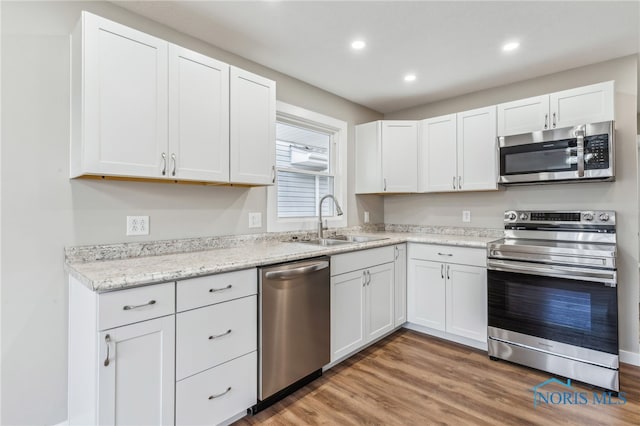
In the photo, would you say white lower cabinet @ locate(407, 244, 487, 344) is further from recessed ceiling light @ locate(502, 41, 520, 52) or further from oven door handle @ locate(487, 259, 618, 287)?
recessed ceiling light @ locate(502, 41, 520, 52)

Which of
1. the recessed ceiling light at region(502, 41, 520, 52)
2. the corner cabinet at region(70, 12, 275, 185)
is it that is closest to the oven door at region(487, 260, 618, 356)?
the recessed ceiling light at region(502, 41, 520, 52)

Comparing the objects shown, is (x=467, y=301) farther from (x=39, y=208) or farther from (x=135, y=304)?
(x=39, y=208)

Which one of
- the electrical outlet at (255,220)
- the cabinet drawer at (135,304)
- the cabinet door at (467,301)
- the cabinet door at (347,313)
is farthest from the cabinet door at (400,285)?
the cabinet drawer at (135,304)

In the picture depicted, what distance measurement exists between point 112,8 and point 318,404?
2.73 meters

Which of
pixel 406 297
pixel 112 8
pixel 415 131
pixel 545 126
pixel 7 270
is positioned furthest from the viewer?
pixel 415 131

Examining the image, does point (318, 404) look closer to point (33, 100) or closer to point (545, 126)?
point (33, 100)

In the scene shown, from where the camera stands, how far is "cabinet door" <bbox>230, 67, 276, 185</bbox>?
2.12m

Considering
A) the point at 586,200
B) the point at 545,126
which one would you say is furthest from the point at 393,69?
the point at 586,200

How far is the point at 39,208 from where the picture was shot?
1.64 metres

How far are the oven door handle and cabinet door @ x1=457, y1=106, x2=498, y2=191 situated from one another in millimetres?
812

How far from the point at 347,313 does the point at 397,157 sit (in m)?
1.84

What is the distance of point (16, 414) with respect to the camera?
1579 millimetres

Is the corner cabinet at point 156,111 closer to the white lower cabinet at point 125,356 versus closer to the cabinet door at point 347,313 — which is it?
the white lower cabinet at point 125,356

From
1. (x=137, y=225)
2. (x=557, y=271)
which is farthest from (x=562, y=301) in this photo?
(x=137, y=225)
